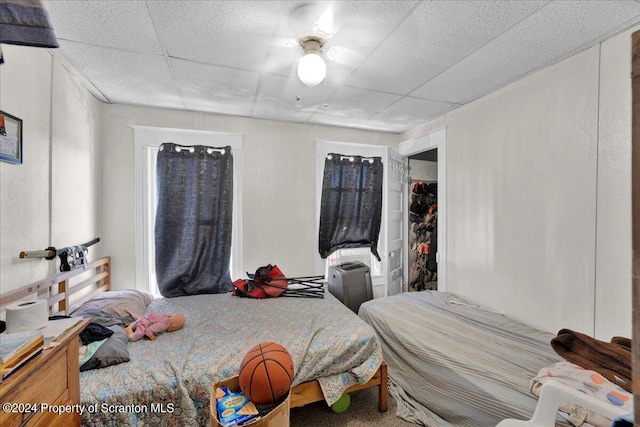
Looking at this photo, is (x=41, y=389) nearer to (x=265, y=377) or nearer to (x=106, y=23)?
(x=265, y=377)

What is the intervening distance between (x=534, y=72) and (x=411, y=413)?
8.75 ft

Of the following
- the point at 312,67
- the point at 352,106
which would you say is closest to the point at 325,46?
the point at 312,67

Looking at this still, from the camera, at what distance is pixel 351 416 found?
1.87 metres

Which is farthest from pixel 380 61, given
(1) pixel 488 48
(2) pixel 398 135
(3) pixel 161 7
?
(2) pixel 398 135

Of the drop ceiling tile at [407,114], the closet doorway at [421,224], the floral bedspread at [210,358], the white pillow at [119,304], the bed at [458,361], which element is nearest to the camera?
the floral bedspread at [210,358]

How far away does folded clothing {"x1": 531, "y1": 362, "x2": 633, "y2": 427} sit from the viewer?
1.07m

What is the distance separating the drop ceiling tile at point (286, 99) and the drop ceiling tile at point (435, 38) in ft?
1.48

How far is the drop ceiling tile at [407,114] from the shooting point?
2709 mm

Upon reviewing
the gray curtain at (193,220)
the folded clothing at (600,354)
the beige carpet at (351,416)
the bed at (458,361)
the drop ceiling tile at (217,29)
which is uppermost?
the drop ceiling tile at (217,29)

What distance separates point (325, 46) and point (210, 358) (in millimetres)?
2062

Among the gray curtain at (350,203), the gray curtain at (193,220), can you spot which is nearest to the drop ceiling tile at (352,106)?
the gray curtain at (350,203)

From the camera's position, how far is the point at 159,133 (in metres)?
2.91

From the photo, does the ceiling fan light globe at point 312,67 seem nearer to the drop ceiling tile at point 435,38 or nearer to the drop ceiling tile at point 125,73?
the drop ceiling tile at point 435,38

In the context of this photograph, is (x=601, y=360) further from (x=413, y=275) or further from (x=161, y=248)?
(x=161, y=248)
